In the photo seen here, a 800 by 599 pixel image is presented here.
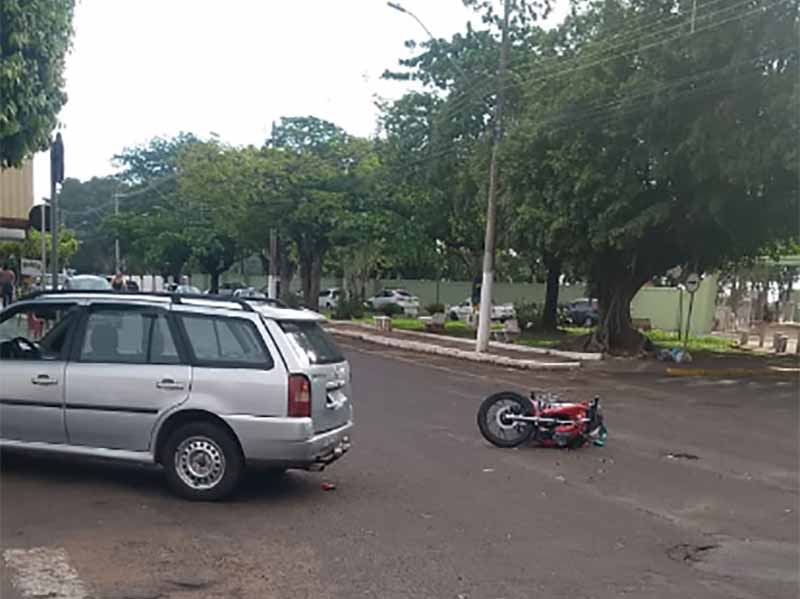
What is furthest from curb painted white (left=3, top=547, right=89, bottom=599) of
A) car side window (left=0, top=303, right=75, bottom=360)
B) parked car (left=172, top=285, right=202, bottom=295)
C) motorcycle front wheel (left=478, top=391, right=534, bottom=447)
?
motorcycle front wheel (left=478, top=391, right=534, bottom=447)

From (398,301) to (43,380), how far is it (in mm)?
42783

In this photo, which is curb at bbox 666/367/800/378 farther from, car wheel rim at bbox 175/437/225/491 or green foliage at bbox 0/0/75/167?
green foliage at bbox 0/0/75/167

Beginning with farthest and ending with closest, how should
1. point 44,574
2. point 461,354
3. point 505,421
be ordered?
1. point 461,354
2. point 505,421
3. point 44,574

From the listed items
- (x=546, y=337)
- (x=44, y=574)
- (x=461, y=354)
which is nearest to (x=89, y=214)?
(x=546, y=337)

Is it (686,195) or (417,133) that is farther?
(417,133)

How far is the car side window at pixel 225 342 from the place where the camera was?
7418 millimetres

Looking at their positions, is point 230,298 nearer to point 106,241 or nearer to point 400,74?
point 400,74

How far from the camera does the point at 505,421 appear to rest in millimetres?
10930

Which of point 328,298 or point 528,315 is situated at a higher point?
point 528,315

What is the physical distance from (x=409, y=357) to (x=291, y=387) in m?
17.5

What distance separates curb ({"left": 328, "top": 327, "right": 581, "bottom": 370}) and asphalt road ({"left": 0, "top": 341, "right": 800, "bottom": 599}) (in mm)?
10453

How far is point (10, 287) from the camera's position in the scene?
25125mm

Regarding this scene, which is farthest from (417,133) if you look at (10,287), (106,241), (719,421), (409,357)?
(106,241)

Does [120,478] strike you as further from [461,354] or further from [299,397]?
[461,354]
